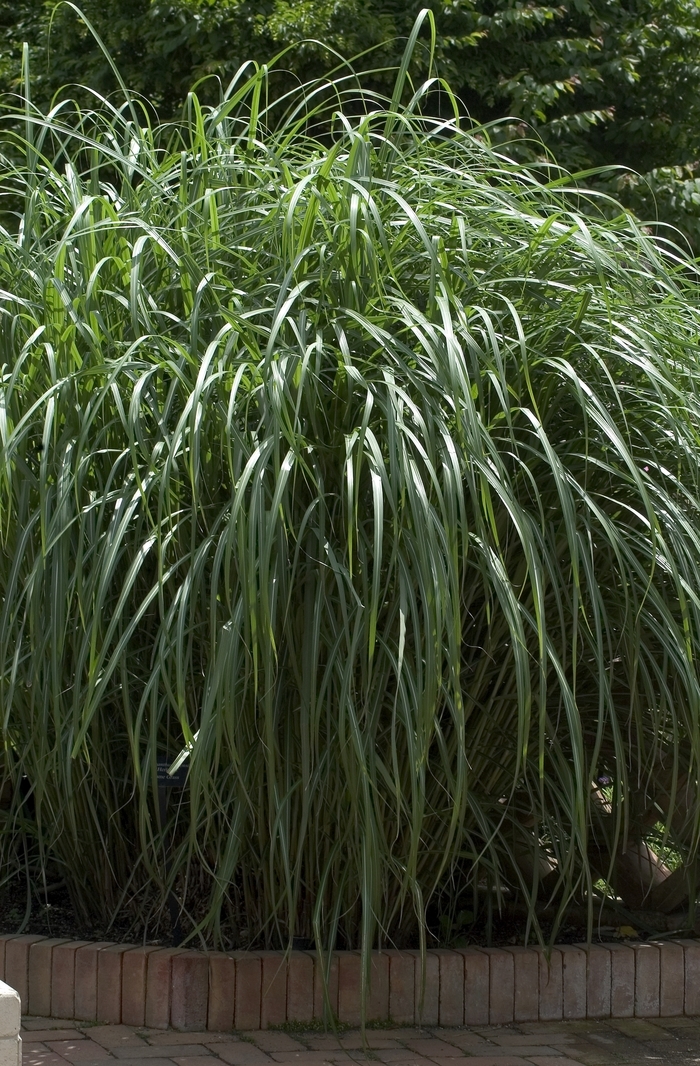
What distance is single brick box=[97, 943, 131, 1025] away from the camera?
10.2 ft

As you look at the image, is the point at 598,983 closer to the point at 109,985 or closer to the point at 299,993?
the point at 299,993

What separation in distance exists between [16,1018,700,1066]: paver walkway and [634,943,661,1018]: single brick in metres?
0.12

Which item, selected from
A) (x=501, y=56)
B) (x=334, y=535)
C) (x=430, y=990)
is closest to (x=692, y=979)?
(x=430, y=990)

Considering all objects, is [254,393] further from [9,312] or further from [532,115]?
[532,115]

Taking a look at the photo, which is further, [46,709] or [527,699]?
[46,709]

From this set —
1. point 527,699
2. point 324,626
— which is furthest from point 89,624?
point 527,699

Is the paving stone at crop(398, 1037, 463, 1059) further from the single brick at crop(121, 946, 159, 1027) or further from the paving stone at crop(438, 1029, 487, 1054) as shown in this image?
the single brick at crop(121, 946, 159, 1027)

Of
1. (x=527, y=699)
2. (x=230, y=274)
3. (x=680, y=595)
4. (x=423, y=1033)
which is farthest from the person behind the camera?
(x=230, y=274)

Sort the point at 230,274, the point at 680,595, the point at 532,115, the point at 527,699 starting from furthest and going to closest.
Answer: the point at 532,115, the point at 230,274, the point at 680,595, the point at 527,699

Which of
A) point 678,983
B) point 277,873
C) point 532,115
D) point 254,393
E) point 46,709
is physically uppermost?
point 532,115

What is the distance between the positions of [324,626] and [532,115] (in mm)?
6224

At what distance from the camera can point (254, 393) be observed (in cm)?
289

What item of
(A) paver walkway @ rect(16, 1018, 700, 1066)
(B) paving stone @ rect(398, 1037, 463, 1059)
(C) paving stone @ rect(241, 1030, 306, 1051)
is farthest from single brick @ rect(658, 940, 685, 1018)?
(C) paving stone @ rect(241, 1030, 306, 1051)

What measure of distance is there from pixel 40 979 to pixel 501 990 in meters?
1.22
